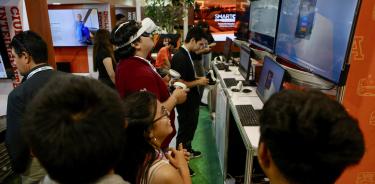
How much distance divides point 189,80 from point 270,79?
1.03 meters

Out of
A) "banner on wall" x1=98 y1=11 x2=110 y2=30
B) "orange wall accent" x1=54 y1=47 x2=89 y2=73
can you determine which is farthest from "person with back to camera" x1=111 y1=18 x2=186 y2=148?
"orange wall accent" x1=54 y1=47 x2=89 y2=73

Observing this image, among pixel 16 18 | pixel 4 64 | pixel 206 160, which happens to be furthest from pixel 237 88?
pixel 4 64

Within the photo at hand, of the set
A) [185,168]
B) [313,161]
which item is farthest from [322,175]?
[185,168]

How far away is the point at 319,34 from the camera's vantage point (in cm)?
169

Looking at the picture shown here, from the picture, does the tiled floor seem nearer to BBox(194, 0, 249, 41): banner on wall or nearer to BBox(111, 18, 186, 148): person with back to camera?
BBox(111, 18, 186, 148): person with back to camera

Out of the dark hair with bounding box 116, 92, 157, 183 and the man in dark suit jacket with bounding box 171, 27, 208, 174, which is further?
the man in dark suit jacket with bounding box 171, 27, 208, 174

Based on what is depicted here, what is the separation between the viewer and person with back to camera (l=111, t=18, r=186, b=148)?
5.61ft

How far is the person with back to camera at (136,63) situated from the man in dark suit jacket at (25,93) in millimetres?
516

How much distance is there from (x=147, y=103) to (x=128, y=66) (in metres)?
0.64

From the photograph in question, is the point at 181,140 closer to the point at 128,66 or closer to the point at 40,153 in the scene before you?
the point at 128,66

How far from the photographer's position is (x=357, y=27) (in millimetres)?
1397

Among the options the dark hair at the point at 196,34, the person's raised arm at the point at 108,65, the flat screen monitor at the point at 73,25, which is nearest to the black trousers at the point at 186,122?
the dark hair at the point at 196,34

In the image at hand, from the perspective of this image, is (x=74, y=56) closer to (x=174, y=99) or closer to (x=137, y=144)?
(x=174, y=99)

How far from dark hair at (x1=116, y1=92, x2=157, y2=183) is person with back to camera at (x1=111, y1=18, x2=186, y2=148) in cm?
55
